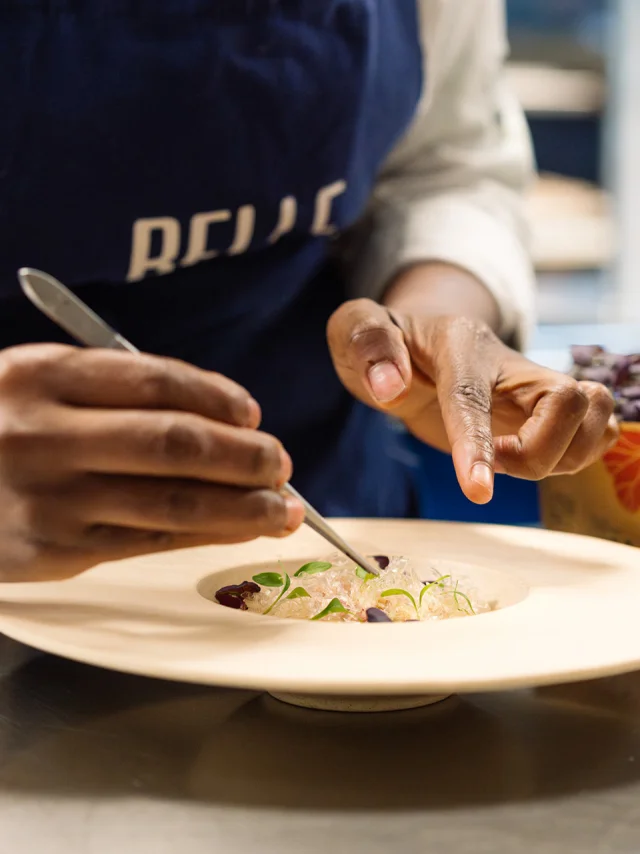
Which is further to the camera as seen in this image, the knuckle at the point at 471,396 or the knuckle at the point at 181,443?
the knuckle at the point at 471,396

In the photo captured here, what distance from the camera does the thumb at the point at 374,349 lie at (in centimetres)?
82

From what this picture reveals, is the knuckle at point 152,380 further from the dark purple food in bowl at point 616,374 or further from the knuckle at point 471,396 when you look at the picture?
the dark purple food in bowl at point 616,374

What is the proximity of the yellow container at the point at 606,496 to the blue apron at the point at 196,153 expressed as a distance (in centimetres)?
44

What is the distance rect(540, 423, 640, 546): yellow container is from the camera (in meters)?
0.92

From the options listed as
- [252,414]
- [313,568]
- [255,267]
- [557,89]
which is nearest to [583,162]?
[557,89]

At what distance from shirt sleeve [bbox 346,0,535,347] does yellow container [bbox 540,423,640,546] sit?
38 centimetres

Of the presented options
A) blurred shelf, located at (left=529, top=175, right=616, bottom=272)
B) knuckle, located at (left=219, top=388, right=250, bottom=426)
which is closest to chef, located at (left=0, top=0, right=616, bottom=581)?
knuckle, located at (left=219, top=388, right=250, bottom=426)

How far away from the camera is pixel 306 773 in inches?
22.0

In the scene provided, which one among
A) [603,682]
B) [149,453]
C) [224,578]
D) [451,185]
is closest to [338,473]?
[451,185]

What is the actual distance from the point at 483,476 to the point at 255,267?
0.60 metres

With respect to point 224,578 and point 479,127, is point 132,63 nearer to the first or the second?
point 224,578

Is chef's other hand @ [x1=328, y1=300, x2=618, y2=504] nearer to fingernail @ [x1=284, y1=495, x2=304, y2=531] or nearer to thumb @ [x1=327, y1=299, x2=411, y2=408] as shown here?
thumb @ [x1=327, y1=299, x2=411, y2=408]

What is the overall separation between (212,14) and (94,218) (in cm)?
24

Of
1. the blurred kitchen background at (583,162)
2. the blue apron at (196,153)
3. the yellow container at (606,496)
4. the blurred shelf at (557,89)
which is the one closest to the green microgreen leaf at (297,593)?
the yellow container at (606,496)
